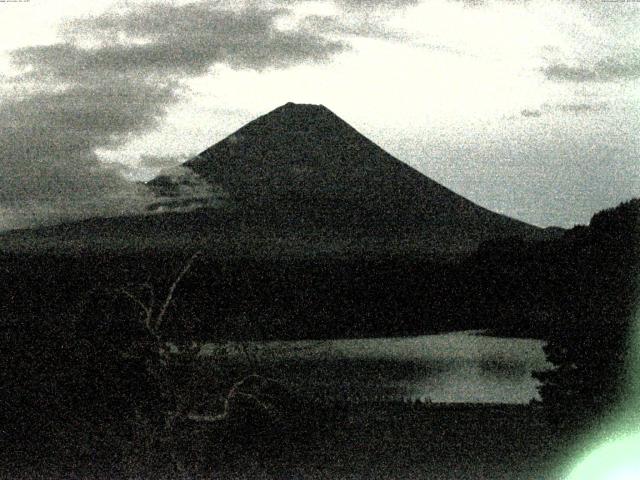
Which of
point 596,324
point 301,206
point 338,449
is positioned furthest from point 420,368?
point 301,206

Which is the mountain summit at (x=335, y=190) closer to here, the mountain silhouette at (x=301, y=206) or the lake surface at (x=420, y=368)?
the mountain silhouette at (x=301, y=206)

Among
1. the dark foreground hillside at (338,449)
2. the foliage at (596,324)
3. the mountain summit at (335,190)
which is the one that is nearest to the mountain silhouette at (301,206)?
the mountain summit at (335,190)

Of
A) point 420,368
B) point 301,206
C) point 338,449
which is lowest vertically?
point 338,449

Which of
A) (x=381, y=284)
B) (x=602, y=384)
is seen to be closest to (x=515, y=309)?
(x=602, y=384)

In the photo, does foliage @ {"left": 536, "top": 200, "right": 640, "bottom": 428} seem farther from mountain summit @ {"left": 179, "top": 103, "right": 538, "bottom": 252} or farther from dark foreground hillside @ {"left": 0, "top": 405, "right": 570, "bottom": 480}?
mountain summit @ {"left": 179, "top": 103, "right": 538, "bottom": 252}

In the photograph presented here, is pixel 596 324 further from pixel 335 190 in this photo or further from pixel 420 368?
pixel 335 190

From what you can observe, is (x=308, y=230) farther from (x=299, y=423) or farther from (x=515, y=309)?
(x=299, y=423)
